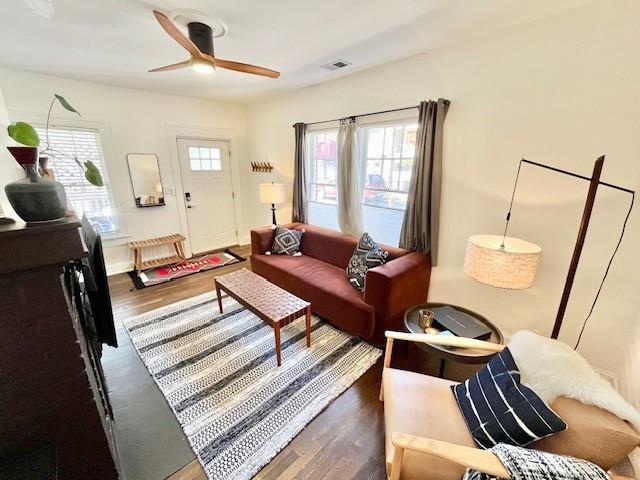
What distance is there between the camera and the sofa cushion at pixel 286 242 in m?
3.34

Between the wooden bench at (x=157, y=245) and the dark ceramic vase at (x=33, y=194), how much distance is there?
3090 mm

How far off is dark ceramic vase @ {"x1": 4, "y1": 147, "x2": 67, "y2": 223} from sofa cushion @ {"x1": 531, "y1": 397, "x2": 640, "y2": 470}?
1905 mm

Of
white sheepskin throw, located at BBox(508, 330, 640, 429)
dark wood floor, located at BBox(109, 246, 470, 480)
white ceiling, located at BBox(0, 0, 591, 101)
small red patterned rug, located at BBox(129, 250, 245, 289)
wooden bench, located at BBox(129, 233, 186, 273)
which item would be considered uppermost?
white ceiling, located at BBox(0, 0, 591, 101)

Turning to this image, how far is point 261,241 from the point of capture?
3355mm

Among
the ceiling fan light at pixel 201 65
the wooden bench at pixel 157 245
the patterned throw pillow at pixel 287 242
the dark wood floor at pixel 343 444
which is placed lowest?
the dark wood floor at pixel 343 444

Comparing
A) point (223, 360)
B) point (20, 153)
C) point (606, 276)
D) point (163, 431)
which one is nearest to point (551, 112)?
point (606, 276)

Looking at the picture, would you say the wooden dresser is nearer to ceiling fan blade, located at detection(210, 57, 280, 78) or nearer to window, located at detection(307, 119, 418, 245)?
ceiling fan blade, located at detection(210, 57, 280, 78)

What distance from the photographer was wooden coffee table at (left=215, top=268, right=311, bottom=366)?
1984 mm

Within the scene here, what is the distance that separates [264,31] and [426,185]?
1.80 meters

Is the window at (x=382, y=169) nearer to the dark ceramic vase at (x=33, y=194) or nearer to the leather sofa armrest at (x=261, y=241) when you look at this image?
the leather sofa armrest at (x=261, y=241)

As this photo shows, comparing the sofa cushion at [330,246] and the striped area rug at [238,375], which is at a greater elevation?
the sofa cushion at [330,246]

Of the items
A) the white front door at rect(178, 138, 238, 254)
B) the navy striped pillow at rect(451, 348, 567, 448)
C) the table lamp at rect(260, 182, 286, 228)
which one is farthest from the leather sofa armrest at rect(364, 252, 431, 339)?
the white front door at rect(178, 138, 238, 254)

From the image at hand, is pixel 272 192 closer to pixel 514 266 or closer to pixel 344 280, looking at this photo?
pixel 344 280

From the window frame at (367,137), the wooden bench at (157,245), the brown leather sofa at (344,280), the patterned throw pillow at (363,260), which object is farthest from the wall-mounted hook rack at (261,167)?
the patterned throw pillow at (363,260)
